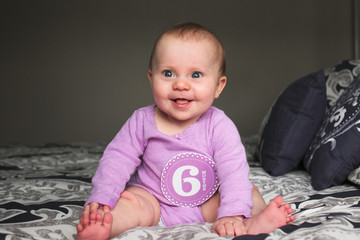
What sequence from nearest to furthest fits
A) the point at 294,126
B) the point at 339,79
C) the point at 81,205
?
the point at 81,205 < the point at 294,126 < the point at 339,79

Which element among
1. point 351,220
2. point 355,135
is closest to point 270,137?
point 355,135

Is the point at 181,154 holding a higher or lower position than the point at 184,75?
lower

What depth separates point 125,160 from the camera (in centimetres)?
100

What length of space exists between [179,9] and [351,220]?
2.85 meters

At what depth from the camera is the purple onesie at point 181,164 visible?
3.09 feet

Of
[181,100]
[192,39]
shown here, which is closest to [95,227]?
[181,100]

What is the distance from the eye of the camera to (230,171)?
936mm

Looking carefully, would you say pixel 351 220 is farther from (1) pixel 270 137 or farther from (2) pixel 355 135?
(1) pixel 270 137

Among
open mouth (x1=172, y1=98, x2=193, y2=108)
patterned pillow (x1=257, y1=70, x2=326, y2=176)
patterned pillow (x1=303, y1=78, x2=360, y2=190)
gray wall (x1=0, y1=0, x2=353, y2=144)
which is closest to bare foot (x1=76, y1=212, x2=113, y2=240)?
open mouth (x1=172, y1=98, x2=193, y2=108)

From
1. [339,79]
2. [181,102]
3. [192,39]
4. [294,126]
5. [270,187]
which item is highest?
[192,39]

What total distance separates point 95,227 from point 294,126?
0.88 m

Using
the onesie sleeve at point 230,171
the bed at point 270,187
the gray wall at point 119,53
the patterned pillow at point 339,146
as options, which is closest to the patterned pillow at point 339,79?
the bed at point 270,187

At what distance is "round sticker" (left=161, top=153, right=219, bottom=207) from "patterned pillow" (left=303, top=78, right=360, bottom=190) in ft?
1.22

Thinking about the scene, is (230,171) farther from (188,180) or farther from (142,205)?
(142,205)
